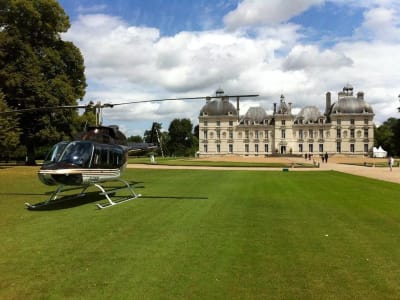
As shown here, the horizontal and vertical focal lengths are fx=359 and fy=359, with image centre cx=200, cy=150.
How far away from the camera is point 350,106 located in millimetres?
101875

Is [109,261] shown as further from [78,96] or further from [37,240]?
[78,96]

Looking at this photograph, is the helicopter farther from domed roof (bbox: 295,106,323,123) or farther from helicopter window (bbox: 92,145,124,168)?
domed roof (bbox: 295,106,323,123)

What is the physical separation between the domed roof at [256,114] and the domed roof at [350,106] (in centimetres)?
1966

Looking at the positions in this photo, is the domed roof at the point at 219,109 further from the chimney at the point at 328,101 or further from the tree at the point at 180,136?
the chimney at the point at 328,101

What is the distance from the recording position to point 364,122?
331ft

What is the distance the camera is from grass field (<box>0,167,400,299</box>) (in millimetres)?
5325

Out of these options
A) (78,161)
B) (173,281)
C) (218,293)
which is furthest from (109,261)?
(78,161)

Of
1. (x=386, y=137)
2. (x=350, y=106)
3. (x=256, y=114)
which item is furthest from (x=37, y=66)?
(x=386, y=137)

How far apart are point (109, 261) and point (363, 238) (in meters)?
5.74

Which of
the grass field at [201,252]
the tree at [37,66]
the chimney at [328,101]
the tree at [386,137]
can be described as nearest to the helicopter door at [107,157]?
the grass field at [201,252]

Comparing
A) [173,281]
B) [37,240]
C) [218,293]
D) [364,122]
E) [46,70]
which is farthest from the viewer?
[364,122]

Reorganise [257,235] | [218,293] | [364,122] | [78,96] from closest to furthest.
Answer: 1. [218,293]
2. [257,235]
3. [78,96]
4. [364,122]

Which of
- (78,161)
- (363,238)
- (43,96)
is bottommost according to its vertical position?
(363,238)

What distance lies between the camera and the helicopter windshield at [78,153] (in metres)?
12.3
